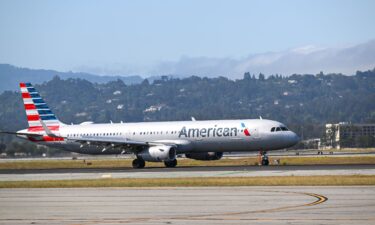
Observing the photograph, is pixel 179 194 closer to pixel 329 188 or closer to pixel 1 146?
pixel 329 188

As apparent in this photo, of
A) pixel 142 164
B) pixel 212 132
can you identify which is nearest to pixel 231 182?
pixel 212 132

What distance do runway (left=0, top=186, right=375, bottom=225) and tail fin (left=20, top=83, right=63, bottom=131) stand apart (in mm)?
44632

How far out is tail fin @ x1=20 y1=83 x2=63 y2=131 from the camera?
86.9 m

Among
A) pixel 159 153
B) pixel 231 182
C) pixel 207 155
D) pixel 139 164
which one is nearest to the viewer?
pixel 231 182

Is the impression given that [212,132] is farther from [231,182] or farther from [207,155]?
[231,182]

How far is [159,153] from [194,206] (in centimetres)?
4139

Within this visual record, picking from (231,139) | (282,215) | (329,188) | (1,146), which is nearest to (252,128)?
(231,139)

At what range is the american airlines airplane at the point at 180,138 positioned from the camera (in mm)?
74188

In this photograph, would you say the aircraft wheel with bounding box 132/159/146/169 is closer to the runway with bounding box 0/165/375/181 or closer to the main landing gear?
the main landing gear

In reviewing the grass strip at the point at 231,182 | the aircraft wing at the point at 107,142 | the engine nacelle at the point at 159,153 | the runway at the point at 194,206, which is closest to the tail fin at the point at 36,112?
the aircraft wing at the point at 107,142

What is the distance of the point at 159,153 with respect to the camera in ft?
242

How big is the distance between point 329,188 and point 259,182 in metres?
6.26

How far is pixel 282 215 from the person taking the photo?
93.7 feet

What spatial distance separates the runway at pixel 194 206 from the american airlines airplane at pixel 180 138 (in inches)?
1269
